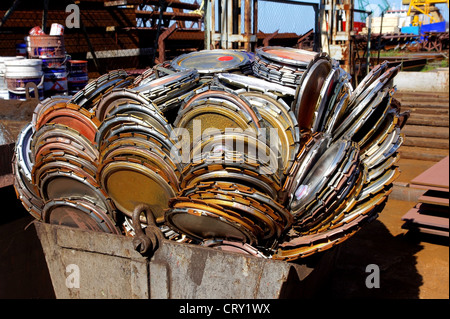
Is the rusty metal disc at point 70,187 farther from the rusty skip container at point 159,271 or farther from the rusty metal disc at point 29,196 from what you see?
the rusty skip container at point 159,271

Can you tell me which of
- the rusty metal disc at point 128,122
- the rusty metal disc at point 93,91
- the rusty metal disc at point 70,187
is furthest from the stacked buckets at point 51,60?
the rusty metal disc at point 128,122

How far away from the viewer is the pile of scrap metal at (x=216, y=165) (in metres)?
2.73

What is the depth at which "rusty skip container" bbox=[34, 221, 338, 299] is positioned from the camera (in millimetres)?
2477

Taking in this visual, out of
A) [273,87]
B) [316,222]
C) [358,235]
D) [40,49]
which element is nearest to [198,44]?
[40,49]

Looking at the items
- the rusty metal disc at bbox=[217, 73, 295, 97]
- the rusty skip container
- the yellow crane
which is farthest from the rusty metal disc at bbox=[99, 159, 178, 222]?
the yellow crane

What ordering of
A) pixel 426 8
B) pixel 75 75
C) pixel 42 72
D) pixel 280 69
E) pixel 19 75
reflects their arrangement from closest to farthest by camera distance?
pixel 280 69 → pixel 19 75 → pixel 42 72 → pixel 75 75 → pixel 426 8

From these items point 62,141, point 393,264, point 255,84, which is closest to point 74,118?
point 62,141

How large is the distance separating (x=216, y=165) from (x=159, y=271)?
70cm

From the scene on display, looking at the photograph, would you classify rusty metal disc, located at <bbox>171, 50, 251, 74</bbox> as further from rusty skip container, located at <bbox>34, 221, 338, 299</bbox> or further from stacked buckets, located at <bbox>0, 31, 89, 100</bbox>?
rusty skip container, located at <bbox>34, 221, 338, 299</bbox>

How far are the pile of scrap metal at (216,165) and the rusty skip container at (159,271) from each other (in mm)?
163

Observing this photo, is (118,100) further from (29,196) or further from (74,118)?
(29,196)

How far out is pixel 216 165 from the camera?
274 centimetres

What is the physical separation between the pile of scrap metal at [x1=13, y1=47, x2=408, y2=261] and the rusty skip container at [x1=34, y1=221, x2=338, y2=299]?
0.54 ft
